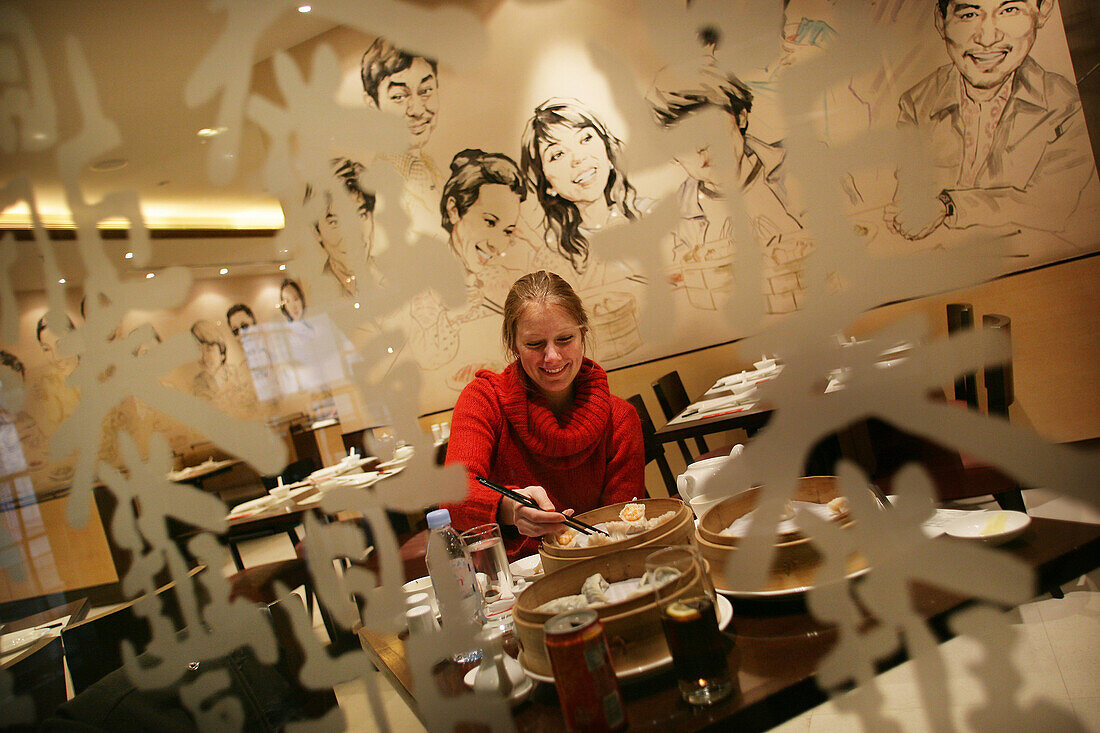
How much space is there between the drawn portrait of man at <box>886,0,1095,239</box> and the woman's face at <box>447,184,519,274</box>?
707mm

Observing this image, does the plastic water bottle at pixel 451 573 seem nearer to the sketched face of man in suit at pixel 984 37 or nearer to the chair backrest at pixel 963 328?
the chair backrest at pixel 963 328

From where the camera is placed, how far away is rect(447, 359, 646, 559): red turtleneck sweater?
1562 millimetres

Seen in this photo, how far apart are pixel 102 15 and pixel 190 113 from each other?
279mm

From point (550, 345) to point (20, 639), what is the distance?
1474 millimetres

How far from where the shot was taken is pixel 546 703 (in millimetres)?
812

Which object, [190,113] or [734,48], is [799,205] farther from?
[190,113]

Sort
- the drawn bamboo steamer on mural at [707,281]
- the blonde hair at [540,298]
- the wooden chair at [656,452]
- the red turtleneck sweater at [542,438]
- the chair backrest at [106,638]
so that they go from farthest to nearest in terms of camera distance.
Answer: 1. the wooden chair at [656,452]
2. the red turtleneck sweater at [542,438]
3. the chair backrest at [106,638]
4. the blonde hair at [540,298]
5. the drawn bamboo steamer on mural at [707,281]

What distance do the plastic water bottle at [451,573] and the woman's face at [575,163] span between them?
578 millimetres

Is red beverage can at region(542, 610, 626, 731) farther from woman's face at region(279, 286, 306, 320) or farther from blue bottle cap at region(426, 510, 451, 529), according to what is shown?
woman's face at region(279, 286, 306, 320)

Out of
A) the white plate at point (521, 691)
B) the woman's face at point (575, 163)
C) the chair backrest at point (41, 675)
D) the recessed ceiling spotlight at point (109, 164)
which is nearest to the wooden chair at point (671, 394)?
the woman's face at point (575, 163)

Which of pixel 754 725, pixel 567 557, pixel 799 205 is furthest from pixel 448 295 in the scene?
pixel 754 725

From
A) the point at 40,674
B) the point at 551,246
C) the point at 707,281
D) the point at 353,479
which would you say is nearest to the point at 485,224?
the point at 551,246

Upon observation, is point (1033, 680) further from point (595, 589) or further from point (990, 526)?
point (595, 589)

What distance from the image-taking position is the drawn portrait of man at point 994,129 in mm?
839
